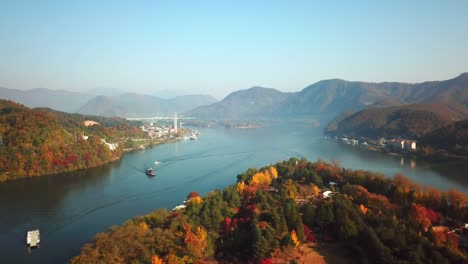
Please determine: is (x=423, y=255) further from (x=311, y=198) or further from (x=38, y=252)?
(x=38, y=252)

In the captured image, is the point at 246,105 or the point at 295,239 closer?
the point at 295,239

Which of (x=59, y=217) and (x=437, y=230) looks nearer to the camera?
(x=437, y=230)

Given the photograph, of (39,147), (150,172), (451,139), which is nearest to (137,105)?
(39,147)

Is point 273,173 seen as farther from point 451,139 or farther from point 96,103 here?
point 96,103

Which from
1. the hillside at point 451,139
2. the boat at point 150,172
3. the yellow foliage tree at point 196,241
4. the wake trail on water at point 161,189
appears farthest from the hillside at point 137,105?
the yellow foliage tree at point 196,241

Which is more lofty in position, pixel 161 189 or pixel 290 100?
pixel 290 100

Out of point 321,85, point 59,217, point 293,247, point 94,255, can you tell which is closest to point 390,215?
point 293,247
